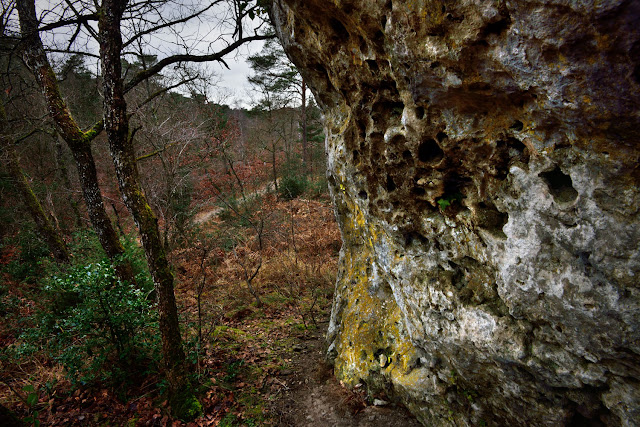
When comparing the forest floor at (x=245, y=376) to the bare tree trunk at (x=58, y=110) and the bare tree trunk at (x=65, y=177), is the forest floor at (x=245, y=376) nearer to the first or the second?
the bare tree trunk at (x=58, y=110)

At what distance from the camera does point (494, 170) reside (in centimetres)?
250

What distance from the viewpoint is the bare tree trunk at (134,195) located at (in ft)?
11.2

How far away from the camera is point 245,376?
192 inches

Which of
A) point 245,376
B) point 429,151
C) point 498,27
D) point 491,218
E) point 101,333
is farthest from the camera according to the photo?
point 245,376

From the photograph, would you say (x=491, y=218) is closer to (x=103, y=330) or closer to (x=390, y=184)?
(x=390, y=184)

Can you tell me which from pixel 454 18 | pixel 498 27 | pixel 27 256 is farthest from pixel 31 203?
pixel 498 27

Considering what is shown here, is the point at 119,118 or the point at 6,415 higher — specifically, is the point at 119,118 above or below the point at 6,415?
above

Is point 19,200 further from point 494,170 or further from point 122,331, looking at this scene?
point 494,170

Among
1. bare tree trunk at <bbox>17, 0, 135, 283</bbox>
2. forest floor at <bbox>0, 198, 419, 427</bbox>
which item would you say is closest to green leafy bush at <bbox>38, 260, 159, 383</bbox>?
forest floor at <bbox>0, 198, 419, 427</bbox>

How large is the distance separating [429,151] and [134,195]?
3468 mm

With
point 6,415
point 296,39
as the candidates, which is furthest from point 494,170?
point 6,415

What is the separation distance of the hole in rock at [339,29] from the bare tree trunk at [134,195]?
2382mm

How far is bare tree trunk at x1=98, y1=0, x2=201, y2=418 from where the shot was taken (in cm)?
340

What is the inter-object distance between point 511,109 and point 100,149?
63.2ft
